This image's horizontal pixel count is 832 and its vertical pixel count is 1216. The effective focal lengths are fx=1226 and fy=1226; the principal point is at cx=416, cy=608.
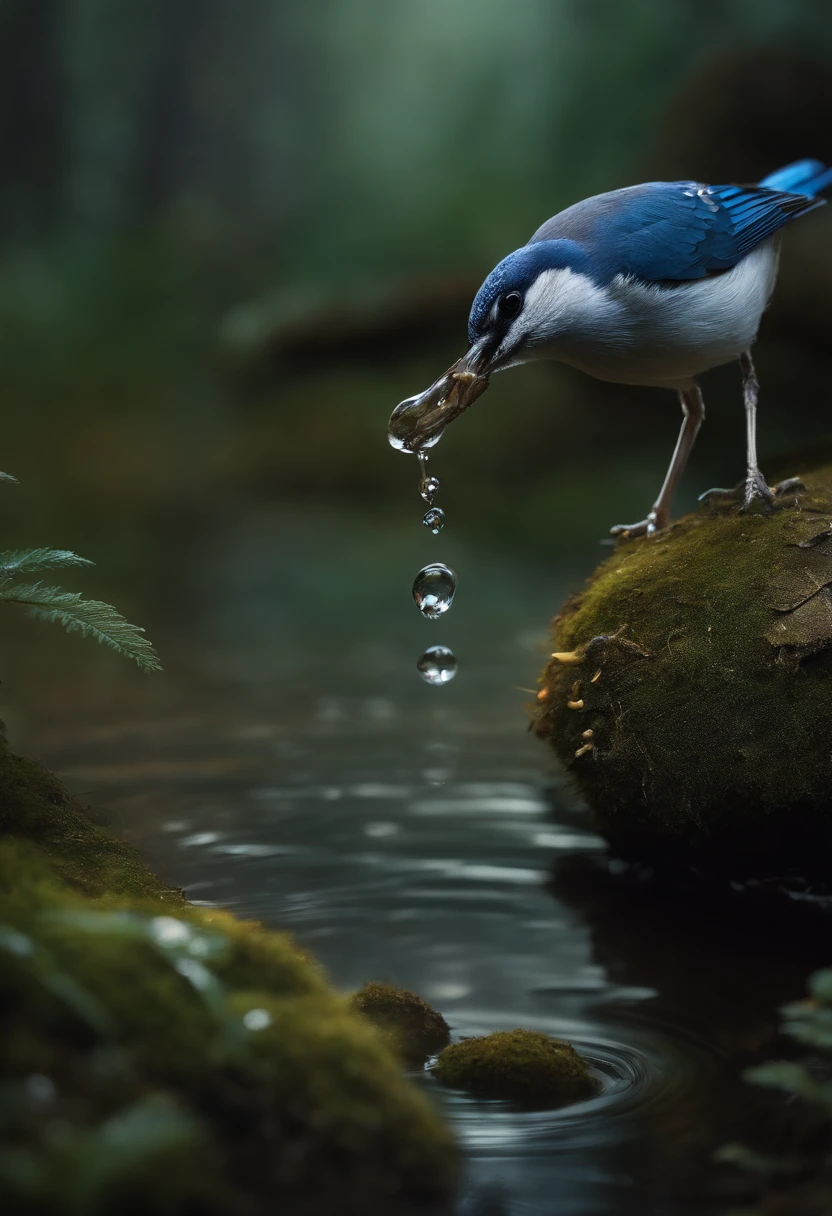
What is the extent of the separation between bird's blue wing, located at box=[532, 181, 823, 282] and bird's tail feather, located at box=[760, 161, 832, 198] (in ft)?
1.56

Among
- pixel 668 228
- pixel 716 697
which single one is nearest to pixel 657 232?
pixel 668 228

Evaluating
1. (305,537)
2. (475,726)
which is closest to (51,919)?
(475,726)

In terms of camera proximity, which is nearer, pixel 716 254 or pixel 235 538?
pixel 716 254

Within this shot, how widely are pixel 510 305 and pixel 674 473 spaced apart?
134 cm

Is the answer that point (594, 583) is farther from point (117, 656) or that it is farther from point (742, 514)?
point (117, 656)

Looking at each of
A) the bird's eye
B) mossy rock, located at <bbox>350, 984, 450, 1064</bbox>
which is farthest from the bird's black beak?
mossy rock, located at <bbox>350, 984, 450, 1064</bbox>

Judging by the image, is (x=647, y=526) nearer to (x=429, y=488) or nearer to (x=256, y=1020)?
(x=429, y=488)

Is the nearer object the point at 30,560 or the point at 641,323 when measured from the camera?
the point at 30,560

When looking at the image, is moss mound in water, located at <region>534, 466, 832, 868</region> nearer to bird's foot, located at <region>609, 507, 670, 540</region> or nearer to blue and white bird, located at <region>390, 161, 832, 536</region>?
blue and white bird, located at <region>390, 161, 832, 536</region>

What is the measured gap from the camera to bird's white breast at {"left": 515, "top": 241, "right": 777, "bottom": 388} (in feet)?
11.8

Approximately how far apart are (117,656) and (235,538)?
13.6 ft

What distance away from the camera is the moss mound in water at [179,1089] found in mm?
1436

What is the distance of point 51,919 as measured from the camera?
1.69 m

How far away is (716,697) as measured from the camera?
3.30 m
